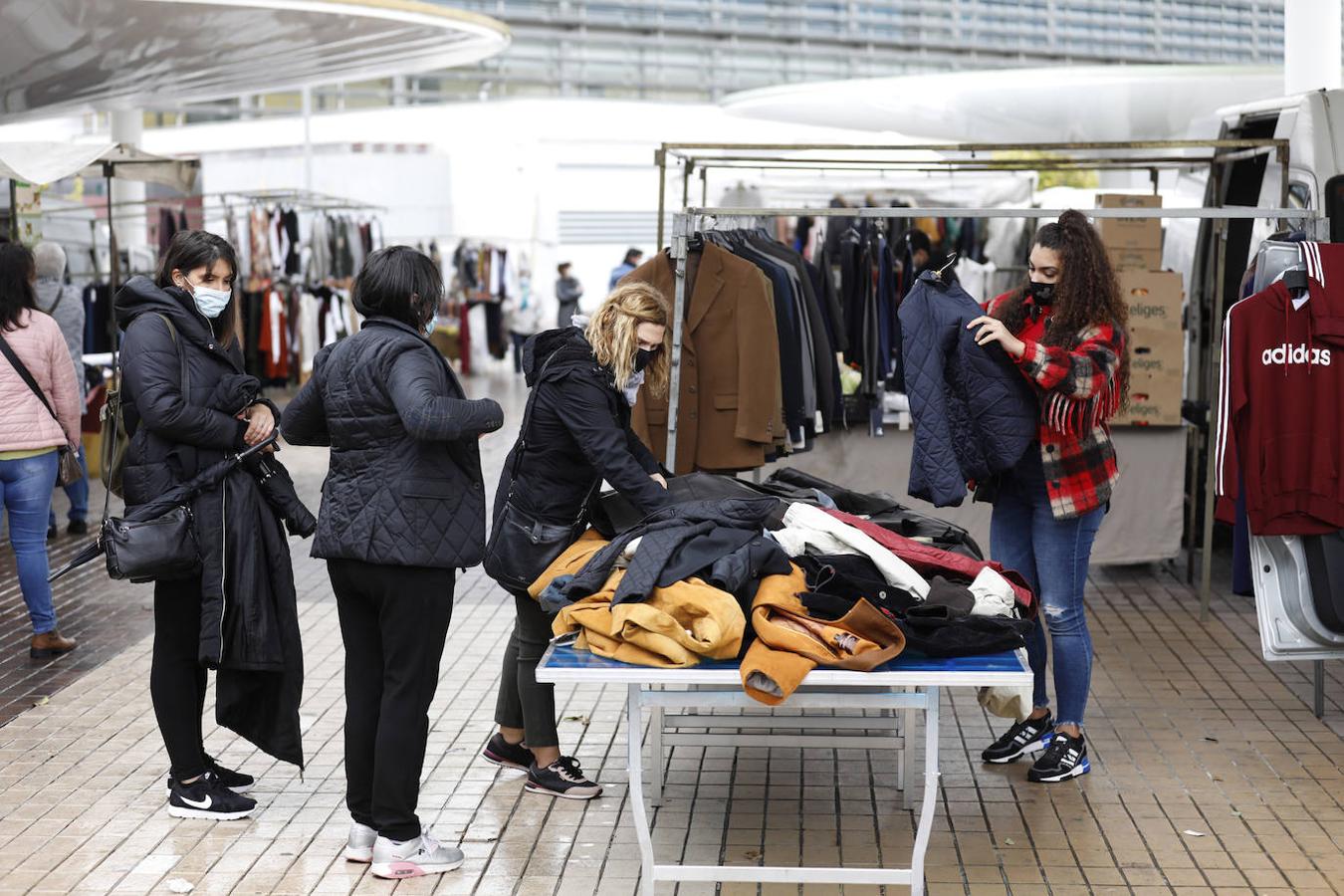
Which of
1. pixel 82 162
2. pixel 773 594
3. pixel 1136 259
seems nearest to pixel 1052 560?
pixel 773 594

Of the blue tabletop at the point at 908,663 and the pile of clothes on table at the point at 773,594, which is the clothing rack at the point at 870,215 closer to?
the pile of clothes on table at the point at 773,594

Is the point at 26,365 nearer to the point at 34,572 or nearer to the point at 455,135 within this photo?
the point at 34,572

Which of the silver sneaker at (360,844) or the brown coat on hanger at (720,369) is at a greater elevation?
the brown coat on hanger at (720,369)

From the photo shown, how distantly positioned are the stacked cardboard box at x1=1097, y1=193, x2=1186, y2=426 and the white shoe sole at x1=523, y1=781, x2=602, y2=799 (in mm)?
4464

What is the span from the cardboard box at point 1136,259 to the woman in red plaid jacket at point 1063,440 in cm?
344

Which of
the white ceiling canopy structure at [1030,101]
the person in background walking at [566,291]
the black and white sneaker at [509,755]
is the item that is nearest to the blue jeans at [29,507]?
the black and white sneaker at [509,755]

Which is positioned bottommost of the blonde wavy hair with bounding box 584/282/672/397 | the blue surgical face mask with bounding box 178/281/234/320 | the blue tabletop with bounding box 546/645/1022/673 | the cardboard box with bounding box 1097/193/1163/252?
the blue tabletop with bounding box 546/645/1022/673

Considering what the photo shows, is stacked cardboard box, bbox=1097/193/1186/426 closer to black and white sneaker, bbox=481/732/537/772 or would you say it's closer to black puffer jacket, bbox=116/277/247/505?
black and white sneaker, bbox=481/732/537/772

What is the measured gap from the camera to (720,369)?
279 inches

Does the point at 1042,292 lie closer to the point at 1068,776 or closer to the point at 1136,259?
the point at 1068,776

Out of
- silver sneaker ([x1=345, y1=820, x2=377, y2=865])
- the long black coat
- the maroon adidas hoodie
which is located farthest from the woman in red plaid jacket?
the long black coat

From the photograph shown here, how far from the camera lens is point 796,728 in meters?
5.70

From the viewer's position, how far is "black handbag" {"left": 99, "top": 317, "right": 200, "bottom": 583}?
192 inches

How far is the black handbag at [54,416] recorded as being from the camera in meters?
7.12
